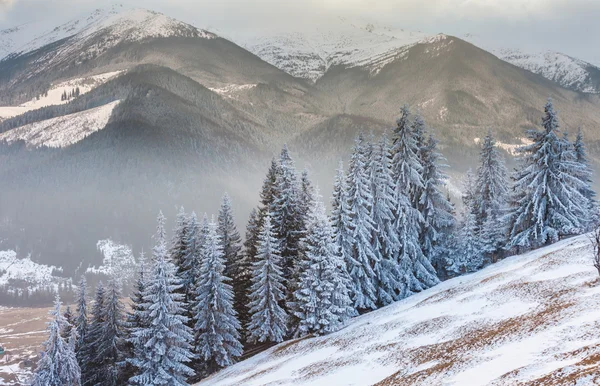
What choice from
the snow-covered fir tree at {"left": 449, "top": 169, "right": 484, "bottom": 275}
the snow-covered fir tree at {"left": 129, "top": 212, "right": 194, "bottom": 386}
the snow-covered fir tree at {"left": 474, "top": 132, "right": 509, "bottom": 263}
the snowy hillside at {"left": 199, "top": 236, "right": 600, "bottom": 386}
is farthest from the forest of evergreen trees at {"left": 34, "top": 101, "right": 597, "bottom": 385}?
the snowy hillside at {"left": 199, "top": 236, "right": 600, "bottom": 386}

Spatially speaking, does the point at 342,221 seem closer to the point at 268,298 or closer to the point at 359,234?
the point at 359,234

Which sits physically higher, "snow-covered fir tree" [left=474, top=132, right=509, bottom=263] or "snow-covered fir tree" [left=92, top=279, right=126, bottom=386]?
"snow-covered fir tree" [left=474, top=132, right=509, bottom=263]

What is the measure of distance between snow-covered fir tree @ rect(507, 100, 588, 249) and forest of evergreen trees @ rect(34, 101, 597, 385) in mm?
111

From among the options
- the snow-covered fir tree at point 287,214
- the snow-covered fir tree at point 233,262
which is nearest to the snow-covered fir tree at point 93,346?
the snow-covered fir tree at point 233,262

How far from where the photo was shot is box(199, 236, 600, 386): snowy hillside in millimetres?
16578

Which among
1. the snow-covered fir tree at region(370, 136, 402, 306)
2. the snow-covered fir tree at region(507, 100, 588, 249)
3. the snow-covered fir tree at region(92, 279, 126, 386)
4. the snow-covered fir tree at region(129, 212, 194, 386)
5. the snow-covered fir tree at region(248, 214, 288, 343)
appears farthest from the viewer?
the snow-covered fir tree at region(370, 136, 402, 306)

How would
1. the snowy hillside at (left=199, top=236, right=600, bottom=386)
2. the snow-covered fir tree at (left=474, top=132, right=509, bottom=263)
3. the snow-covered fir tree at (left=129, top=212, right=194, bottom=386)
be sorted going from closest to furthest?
the snowy hillside at (left=199, top=236, right=600, bottom=386), the snow-covered fir tree at (left=129, top=212, right=194, bottom=386), the snow-covered fir tree at (left=474, top=132, right=509, bottom=263)

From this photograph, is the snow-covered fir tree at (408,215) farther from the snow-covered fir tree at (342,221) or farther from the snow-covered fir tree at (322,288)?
the snow-covered fir tree at (322,288)

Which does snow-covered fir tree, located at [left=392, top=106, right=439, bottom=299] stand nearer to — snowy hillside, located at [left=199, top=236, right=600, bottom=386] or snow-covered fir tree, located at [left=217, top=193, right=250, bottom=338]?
snowy hillside, located at [left=199, top=236, right=600, bottom=386]

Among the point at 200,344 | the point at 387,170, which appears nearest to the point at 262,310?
the point at 200,344

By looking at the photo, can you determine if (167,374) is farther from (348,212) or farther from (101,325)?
(348,212)

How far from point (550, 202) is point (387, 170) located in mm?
13747

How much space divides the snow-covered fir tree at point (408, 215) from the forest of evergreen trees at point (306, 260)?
121 millimetres

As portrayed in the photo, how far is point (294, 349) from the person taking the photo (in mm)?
34500
